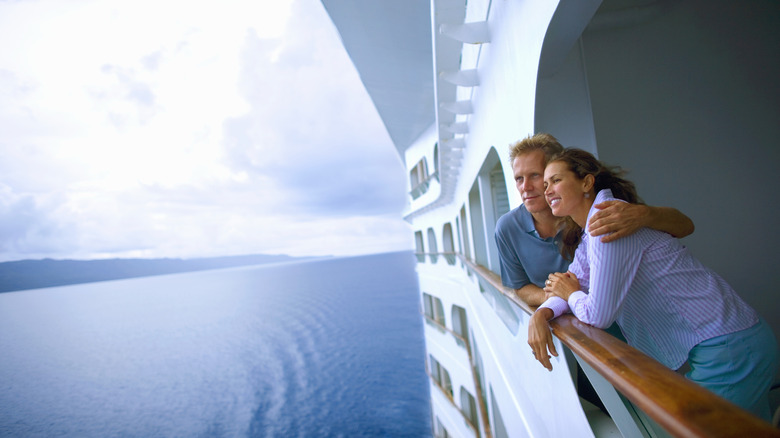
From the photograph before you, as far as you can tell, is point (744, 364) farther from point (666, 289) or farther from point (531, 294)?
point (531, 294)

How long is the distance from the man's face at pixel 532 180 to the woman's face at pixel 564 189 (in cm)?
33

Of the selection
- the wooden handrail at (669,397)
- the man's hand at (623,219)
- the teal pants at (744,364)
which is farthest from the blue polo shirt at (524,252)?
the wooden handrail at (669,397)

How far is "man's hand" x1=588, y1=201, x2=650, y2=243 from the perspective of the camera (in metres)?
1.20

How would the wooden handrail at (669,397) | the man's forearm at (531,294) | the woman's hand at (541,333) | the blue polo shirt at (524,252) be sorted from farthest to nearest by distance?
the blue polo shirt at (524,252) < the man's forearm at (531,294) < the woman's hand at (541,333) < the wooden handrail at (669,397)

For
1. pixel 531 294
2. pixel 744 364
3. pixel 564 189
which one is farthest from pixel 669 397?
pixel 531 294

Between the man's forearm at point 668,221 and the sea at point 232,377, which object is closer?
the man's forearm at point 668,221

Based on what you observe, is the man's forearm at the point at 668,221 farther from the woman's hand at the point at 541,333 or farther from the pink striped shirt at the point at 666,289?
the woman's hand at the point at 541,333

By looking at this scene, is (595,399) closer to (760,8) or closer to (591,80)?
(591,80)

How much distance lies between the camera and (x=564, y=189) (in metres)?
1.52

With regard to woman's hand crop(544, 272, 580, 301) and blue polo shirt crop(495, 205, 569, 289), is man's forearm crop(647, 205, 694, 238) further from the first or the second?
blue polo shirt crop(495, 205, 569, 289)

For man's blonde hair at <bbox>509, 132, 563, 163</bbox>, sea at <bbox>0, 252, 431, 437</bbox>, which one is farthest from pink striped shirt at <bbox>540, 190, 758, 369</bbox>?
sea at <bbox>0, 252, 431, 437</bbox>

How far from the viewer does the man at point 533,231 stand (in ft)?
4.73

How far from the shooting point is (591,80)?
130 inches

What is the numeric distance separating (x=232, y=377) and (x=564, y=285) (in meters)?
32.1
